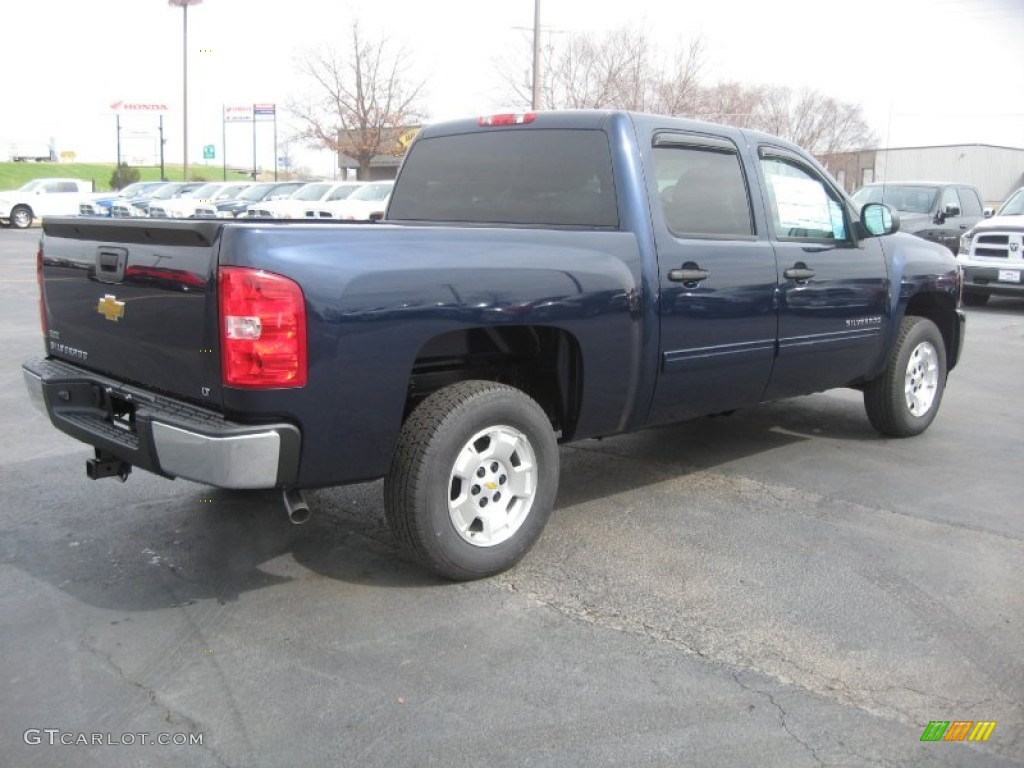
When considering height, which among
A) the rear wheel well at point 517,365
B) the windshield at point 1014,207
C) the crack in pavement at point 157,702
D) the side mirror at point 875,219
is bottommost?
the crack in pavement at point 157,702

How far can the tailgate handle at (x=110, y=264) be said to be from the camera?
12.2ft

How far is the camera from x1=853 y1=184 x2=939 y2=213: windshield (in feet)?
54.5

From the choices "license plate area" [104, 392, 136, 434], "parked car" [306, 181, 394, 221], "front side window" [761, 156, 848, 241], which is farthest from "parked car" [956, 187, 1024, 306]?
"parked car" [306, 181, 394, 221]

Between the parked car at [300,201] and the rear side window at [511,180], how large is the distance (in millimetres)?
20077

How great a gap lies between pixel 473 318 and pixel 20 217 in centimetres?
3602

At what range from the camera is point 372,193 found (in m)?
25.0

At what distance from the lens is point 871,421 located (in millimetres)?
6539

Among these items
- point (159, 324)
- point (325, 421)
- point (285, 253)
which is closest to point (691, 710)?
point (325, 421)

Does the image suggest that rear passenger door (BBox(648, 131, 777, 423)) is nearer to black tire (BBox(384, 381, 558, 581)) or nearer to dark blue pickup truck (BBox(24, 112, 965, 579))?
dark blue pickup truck (BBox(24, 112, 965, 579))

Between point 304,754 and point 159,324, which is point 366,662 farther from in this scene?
point 159,324

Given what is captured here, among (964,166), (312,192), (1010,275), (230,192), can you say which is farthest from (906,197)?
(964,166)

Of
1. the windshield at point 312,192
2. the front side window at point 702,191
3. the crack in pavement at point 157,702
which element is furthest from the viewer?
the windshield at point 312,192

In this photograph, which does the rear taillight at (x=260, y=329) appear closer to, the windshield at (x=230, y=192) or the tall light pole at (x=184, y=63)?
the windshield at (x=230, y=192)

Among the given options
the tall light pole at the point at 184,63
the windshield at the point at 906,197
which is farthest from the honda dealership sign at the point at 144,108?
the windshield at the point at 906,197
